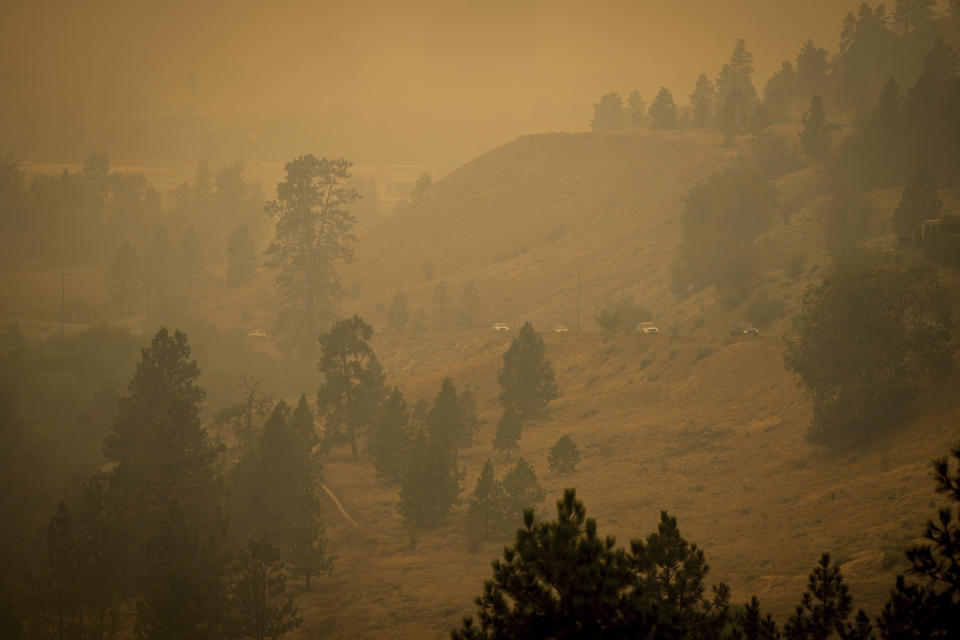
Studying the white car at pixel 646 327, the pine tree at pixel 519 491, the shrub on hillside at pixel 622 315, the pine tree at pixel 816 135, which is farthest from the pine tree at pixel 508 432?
the pine tree at pixel 816 135

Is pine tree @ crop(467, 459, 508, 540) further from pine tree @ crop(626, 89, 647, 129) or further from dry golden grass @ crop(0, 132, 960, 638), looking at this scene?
pine tree @ crop(626, 89, 647, 129)

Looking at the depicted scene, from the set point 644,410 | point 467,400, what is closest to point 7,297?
point 467,400

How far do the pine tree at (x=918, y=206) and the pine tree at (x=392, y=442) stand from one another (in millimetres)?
50669

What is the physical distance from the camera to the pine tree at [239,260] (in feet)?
430

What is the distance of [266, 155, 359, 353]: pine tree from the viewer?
312 feet

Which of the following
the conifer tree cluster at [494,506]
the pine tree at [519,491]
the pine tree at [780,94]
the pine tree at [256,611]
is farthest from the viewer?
the pine tree at [780,94]

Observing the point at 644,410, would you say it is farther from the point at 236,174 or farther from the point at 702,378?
the point at 236,174

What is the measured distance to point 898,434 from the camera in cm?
4303

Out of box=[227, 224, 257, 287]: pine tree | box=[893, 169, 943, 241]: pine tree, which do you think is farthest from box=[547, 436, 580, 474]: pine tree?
box=[227, 224, 257, 287]: pine tree

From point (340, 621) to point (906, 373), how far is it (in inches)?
1314

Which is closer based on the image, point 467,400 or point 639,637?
point 639,637

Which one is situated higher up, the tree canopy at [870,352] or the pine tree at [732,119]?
the pine tree at [732,119]

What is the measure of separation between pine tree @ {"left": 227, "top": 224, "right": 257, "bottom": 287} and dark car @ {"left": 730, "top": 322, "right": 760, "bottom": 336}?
86.3m

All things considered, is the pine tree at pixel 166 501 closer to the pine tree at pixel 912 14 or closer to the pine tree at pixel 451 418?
the pine tree at pixel 451 418
